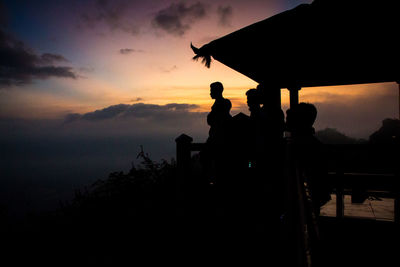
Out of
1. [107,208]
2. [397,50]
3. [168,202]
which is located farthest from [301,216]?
[107,208]

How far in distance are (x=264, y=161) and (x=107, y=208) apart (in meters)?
4.57

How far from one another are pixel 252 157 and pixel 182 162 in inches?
62.2

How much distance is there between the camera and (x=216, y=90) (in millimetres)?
3684

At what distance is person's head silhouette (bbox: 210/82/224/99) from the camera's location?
367 centimetres

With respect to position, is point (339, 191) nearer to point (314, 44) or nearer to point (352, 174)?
point (352, 174)

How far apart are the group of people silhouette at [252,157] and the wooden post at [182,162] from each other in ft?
2.43

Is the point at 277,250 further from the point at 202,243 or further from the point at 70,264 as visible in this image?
the point at 70,264

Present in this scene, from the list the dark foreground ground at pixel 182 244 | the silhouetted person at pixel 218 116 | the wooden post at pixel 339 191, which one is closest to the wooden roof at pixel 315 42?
the silhouetted person at pixel 218 116

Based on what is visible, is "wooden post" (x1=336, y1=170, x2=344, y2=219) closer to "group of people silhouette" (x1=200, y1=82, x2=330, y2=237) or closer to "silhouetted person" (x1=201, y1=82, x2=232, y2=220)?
"group of people silhouette" (x1=200, y1=82, x2=330, y2=237)

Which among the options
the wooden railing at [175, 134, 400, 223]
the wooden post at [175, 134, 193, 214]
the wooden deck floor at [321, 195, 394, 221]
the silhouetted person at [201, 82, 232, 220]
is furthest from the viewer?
the wooden deck floor at [321, 195, 394, 221]

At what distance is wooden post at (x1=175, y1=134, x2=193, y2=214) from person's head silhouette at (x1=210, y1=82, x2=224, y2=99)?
0.97 meters

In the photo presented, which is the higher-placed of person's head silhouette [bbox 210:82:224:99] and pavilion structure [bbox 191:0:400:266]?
pavilion structure [bbox 191:0:400:266]

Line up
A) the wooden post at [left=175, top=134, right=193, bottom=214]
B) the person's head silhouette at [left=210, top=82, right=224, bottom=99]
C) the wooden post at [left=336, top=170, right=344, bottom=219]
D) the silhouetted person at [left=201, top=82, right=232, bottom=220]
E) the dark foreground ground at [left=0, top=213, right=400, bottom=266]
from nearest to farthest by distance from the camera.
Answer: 1. the wooden post at [left=336, top=170, right=344, bottom=219]
2. the dark foreground ground at [left=0, top=213, right=400, bottom=266]
3. the silhouetted person at [left=201, top=82, right=232, bottom=220]
4. the person's head silhouette at [left=210, top=82, right=224, bottom=99]
5. the wooden post at [left=175, top=134, right=193, bottom=214]

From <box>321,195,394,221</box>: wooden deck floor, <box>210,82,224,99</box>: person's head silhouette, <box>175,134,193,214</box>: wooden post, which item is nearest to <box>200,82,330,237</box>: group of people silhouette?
<box>210,82,224,99</box>: person's head silhouette
